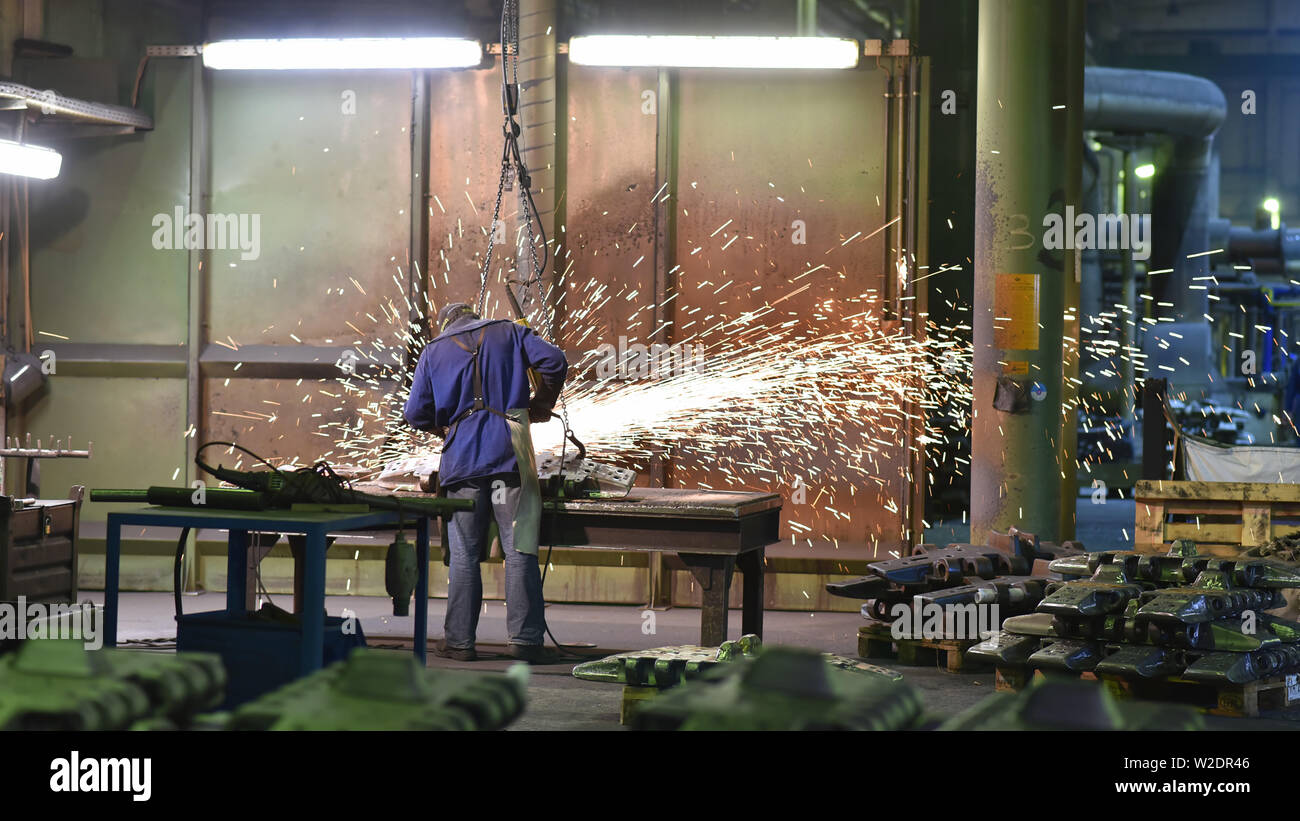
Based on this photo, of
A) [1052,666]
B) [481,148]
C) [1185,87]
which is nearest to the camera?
[1052,666]

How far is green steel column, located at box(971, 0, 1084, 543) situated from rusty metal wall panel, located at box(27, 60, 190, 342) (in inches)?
196

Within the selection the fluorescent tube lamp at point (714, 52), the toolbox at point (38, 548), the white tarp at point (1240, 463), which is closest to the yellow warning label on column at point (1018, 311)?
the white tarp at point (1240, 463)

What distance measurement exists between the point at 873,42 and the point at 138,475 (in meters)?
5.33

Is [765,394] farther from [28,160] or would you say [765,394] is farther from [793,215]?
[28,160]

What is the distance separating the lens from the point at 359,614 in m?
7.93

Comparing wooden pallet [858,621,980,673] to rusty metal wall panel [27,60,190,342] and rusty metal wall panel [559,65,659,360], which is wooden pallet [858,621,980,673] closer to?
rusty metal wall panel [559,65,659,360]

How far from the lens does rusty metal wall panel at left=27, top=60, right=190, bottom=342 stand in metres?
8.68

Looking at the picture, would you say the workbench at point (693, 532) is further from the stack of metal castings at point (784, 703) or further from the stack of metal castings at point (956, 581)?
the stack of metal castings at point (784, 703)

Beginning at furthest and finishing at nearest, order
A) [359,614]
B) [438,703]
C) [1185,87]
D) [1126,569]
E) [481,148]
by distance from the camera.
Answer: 1. [1185,87]
2. [481,148]
3. [359,614]
4. [1126,569]
5. [438,703]

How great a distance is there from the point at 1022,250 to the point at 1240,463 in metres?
1.67

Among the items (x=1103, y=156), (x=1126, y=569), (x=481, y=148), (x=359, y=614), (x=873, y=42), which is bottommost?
(x=359, y=614)

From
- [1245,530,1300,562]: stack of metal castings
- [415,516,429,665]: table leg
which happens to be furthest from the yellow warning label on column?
[415,516,429,665]: table leg

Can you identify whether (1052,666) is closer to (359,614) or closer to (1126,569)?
(1126,569)

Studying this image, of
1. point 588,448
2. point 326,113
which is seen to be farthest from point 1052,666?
point 326,113
